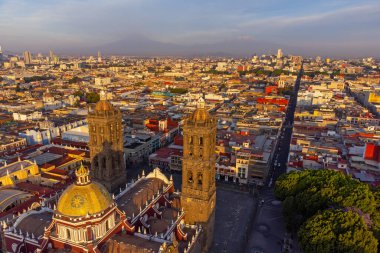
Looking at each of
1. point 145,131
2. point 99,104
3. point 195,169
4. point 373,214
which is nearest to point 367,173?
point 373,214

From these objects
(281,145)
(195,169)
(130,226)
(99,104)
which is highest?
(99,104)

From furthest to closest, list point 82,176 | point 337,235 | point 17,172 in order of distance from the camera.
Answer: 1. point 17,172
2. point 337,235
3. point 82,176

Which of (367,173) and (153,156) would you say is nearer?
(367,173)

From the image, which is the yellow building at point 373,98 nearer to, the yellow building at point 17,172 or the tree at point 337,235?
the tree at point 337,235

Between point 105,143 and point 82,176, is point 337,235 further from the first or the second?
point 105,143

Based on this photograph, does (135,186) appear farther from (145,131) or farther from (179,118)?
(179,118)

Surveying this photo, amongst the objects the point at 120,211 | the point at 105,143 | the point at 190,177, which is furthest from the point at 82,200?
the point at 105,143

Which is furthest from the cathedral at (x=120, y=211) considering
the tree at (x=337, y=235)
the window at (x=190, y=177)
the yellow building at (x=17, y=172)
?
the yellow building at (x=17, y=172)
